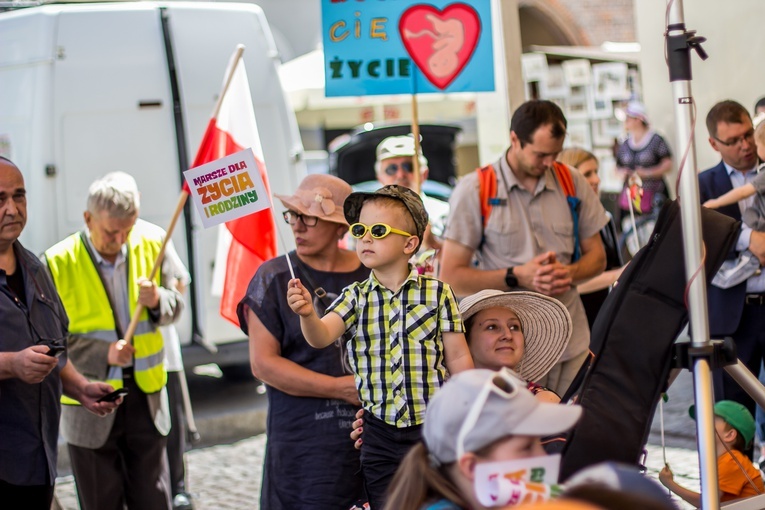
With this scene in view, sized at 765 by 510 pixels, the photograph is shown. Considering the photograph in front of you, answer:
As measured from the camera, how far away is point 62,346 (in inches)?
167

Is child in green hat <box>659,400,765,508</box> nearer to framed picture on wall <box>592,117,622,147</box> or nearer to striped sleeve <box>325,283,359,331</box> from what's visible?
striped sleeve <box>325,283,359,331</box>

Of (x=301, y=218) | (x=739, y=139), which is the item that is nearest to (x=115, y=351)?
→ (x=301, y=218)

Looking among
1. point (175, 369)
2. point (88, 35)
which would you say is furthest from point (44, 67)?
point (175, 369)

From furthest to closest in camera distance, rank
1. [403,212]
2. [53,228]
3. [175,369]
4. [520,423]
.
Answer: [53,228] < [175,369] < [403,212] < [520,423]

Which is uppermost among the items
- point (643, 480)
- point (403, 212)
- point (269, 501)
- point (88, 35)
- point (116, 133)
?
point (88, 35)

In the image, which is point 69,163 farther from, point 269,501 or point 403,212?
point 403,212

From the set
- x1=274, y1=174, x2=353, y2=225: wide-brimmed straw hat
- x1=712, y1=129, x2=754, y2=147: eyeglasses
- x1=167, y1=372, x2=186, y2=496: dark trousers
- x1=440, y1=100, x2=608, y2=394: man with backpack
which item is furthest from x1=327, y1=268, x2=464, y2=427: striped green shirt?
x1=167, y1=372, x2=186, y2=496: dark trousers

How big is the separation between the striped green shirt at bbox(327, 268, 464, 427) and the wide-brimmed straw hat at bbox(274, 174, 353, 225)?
573 millimetres

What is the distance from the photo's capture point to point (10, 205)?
427 cm

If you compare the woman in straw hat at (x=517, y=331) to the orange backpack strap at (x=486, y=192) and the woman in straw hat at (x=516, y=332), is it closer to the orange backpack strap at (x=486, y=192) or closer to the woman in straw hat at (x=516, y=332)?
the woman in straw hat at (x=516, y=332)

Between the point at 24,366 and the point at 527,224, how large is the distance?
2202mm

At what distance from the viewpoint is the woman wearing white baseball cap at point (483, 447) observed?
2428 millimetres

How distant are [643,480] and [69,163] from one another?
6.91m

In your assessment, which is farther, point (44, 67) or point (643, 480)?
point (44, 67)
